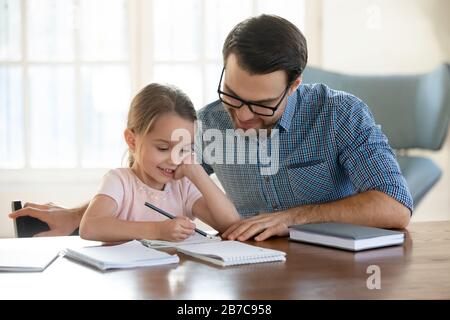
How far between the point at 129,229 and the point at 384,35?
2818mm

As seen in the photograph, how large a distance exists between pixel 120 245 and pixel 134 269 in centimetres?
21

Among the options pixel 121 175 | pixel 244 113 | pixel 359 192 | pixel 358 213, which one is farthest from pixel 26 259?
pixel 359 192

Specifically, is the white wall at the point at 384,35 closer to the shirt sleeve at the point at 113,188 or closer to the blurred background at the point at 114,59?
the blurred background at the point at 114,59

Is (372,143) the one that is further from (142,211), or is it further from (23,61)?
(23,61)

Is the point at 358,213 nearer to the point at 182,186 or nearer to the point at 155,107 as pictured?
the point at 182,186

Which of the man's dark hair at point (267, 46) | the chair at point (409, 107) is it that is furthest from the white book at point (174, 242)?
the chair at point (409, 107)

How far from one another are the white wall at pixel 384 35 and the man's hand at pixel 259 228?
244 centimetres

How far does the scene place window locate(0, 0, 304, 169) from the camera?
153 inches

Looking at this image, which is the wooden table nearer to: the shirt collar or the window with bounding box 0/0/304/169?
the shirt collar

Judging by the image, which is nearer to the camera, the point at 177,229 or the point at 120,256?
the point at 120,256

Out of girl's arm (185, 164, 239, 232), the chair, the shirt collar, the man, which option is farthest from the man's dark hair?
the chair

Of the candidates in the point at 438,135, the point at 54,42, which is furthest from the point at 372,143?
the point at 54,42

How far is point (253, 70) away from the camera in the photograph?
5.74 feet

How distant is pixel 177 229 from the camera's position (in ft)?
4.76
